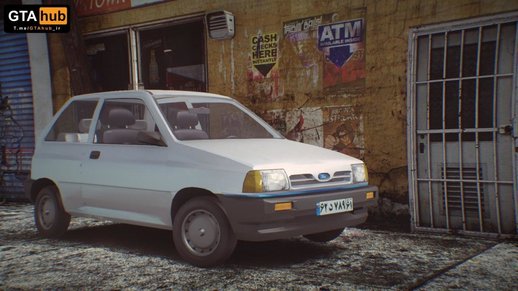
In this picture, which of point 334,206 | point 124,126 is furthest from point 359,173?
point 124,126

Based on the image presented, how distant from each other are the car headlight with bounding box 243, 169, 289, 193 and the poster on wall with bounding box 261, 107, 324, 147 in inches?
120

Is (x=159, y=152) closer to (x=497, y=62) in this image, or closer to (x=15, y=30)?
(x=497, y=62)

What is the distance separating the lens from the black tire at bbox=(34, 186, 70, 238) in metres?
5.92

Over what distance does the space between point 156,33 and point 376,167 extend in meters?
4.72

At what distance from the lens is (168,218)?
15.4 ft

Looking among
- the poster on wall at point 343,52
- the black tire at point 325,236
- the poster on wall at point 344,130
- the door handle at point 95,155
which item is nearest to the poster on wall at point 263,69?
the poster on wall at point 343,52

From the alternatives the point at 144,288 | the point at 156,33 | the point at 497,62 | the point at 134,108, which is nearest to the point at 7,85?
the point at 156,33

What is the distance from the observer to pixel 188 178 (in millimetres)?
4520

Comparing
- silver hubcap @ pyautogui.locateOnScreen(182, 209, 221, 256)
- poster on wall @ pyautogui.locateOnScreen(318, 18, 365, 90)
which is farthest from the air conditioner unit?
silver hubcap @ pyautogui.locateOnScreen(182, 209, 221, 256)

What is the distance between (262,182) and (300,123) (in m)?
3.29

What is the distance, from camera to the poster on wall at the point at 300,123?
720 centimetres

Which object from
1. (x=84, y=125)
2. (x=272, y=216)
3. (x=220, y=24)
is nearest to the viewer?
(x=272, y=216)

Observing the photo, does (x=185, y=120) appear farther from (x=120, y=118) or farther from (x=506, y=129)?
(x=506, y=129)

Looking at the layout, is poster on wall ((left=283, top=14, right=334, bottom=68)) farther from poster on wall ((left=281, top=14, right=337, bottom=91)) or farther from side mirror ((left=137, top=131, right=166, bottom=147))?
side mirror ((left=137, top=131, right=166, bottom=147))
